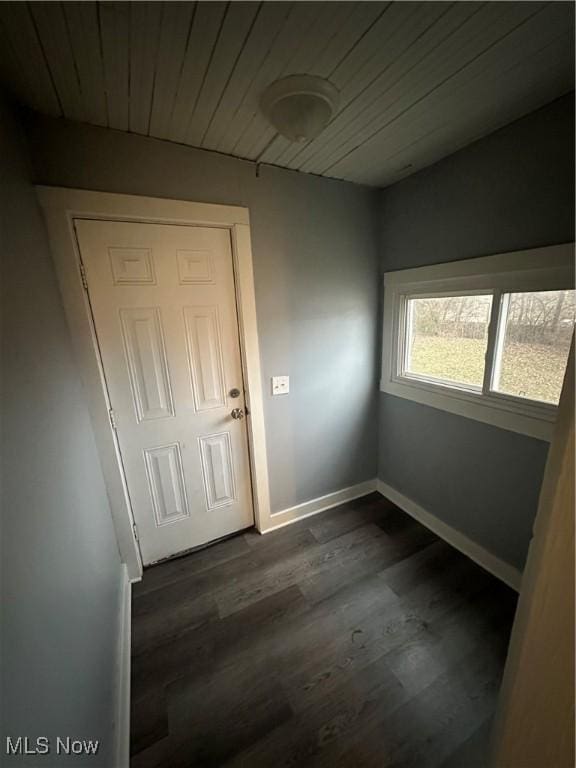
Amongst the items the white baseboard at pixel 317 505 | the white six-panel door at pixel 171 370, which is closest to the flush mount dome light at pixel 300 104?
the white six-panel door at pixel 171 370

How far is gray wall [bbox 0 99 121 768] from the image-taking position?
0.61 metres

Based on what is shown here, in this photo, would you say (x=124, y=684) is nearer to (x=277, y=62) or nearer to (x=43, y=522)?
(x=43, y=522)

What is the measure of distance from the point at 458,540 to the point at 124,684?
192cm

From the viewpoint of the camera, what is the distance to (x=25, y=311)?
922 millimetres

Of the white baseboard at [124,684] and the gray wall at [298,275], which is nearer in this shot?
the white baseboard at [124,684]

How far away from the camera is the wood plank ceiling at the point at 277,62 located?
813mm

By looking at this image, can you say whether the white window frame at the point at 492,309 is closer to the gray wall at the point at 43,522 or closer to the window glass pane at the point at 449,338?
the window glass pane at the point at 449,338

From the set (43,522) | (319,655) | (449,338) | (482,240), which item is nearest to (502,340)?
(449,338)

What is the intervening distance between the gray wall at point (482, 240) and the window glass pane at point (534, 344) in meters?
0.24

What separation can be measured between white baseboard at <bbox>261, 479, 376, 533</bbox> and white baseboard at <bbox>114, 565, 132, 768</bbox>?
2.85ft

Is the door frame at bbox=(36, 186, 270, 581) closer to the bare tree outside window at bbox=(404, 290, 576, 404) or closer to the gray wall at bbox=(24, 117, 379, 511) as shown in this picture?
the gray wall at bbox=(24, 117, 379, 511)

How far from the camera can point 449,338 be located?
184 cm

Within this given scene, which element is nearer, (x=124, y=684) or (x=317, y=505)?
(x=124, y=684)

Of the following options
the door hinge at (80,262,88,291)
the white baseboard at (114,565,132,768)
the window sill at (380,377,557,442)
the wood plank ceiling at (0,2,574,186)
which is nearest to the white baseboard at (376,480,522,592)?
the window sill at (380,377,557,442)
